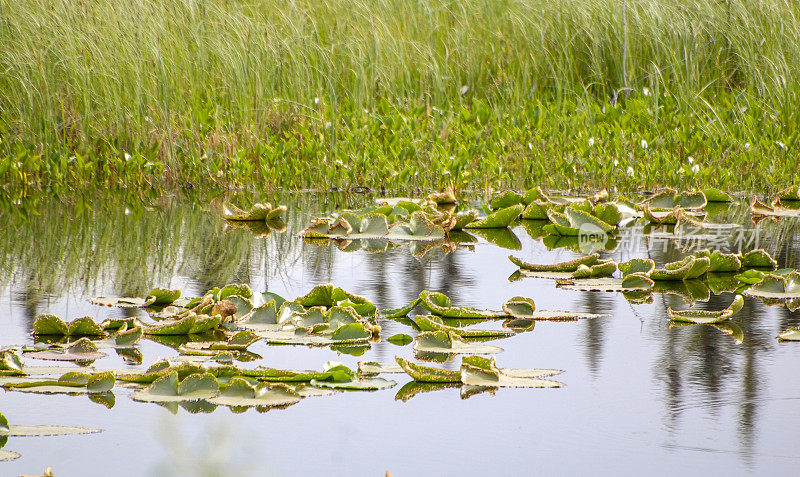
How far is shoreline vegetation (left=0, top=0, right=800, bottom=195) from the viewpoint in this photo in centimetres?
894

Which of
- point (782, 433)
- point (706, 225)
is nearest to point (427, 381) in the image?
point (782, 433)

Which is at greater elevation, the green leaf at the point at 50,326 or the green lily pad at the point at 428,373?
the green leaf at the point at 50,326

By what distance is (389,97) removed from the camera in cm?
1065

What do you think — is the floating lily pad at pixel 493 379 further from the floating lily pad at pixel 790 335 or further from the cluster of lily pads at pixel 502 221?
the cluster of lily pads at pixel 502 221

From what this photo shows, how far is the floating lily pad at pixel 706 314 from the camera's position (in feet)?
14.8

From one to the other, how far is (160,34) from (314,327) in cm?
579

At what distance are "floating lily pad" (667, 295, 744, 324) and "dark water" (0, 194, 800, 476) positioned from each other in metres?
0.05

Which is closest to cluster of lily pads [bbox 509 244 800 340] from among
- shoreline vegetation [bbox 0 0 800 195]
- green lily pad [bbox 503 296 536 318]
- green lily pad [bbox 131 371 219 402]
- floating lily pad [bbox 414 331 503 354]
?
green lily pad [bbox 503 296 536 318]

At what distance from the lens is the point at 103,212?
7676 millimetres

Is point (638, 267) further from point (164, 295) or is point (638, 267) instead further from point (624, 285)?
point (164, 295)

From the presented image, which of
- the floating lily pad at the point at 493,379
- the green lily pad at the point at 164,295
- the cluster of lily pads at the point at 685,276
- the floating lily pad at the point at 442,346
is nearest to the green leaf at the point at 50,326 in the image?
the green lily pad at the point at 164,295

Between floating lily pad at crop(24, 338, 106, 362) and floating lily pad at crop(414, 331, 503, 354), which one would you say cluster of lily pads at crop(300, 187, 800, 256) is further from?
floating lily pad at crop(24, 338, 106, 362)

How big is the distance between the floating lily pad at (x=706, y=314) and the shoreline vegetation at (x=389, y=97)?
4136mm

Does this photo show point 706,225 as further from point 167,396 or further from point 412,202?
point 167,396
